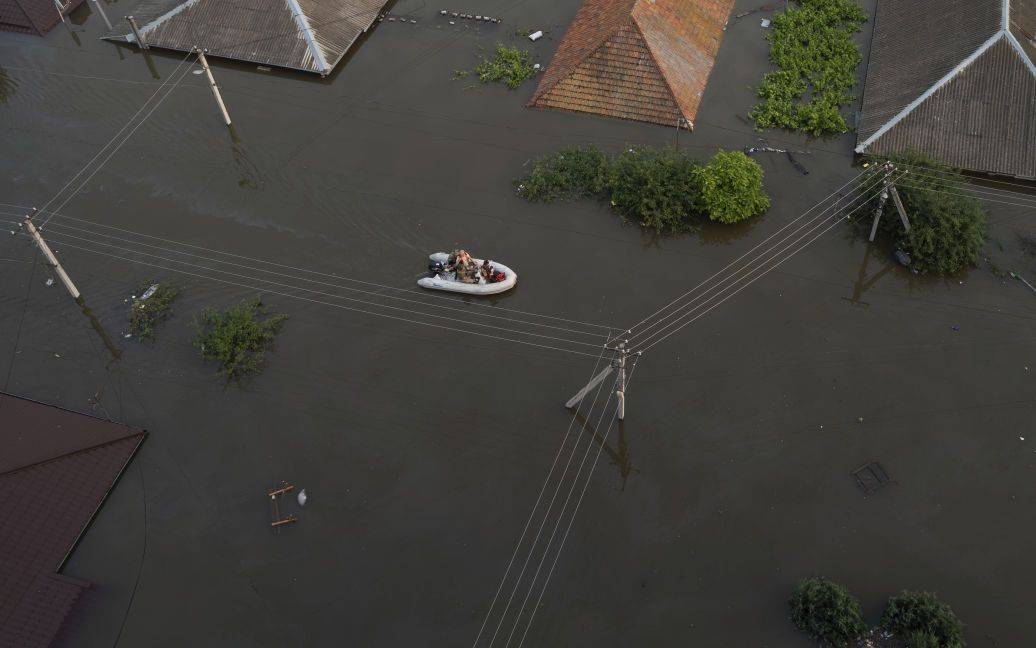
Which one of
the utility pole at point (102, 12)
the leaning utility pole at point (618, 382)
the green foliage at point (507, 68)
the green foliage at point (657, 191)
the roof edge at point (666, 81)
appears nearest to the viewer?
the leaning utility pole at point (618, 382)

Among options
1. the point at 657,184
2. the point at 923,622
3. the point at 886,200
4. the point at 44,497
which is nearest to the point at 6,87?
the point at 44,497

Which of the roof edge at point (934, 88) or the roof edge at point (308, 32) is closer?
the roof edge at point (934, 88)

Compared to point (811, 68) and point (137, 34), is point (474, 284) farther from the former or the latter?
point (137, 34)

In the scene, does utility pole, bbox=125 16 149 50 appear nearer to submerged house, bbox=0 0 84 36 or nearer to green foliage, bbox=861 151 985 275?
submerged house, bbox=0 0 84 36

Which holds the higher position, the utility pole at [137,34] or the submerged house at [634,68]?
the utility pole at [137,34]

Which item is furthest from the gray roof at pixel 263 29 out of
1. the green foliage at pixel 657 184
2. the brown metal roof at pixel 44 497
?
the brown metal roof at pixel 44 497

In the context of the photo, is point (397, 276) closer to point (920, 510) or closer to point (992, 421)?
point (920, 510)

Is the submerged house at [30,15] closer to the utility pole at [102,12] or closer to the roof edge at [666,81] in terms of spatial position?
the utility pole at [102,12]
